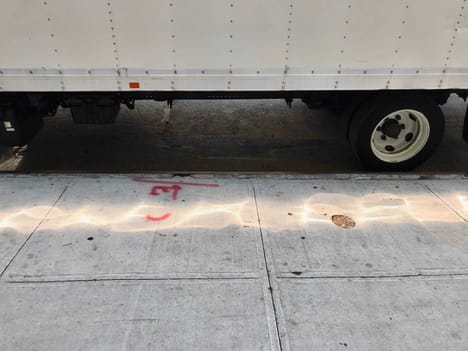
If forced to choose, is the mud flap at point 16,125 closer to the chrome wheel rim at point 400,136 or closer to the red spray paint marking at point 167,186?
the red spray paint marking at point 167,186

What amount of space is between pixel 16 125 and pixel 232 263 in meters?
2.71

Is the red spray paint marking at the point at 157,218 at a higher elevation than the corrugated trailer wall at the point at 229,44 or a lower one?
lower

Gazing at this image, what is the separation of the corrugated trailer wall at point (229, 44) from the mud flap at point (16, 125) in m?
0.45

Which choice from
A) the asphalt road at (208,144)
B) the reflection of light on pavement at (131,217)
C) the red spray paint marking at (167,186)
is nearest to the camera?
the reflection of light on pavement at (131,217)

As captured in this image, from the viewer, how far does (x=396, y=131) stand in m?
4.02

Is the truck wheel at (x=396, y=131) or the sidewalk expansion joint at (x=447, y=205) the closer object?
the sidewalk expansion joint at (x=447, y=205)

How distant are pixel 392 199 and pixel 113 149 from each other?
342 cm

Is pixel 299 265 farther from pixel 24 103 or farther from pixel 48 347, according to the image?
pixel 24 103

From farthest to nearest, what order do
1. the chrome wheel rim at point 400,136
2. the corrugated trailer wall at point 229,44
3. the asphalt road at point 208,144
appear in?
1. the asphalt road at point 208,144
2. the chrome wheel rim at point 400,136
3. the corrugated trailer wall at point 229,44

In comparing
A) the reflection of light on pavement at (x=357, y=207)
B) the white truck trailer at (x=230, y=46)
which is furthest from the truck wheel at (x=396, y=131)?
the reflection of light on pavement at (x=357, y=207)

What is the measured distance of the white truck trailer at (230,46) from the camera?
3.22 meters

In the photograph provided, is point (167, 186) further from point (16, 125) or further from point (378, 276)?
point (378, 276)

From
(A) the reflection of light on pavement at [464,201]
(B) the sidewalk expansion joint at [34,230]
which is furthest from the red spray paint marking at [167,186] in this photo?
(A) the reflection of light on pavement at [464,201]

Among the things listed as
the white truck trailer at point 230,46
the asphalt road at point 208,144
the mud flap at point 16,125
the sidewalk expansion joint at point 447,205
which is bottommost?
the asphalt road at point 208,144
